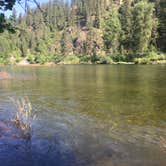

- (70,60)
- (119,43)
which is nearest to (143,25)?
(119,43)

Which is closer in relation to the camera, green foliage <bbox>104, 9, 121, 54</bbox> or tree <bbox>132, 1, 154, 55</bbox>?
tree <bbox>132, 1, 154, 55</bbox>

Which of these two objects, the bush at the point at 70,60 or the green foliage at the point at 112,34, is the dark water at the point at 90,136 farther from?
the bush at the point at 70,60

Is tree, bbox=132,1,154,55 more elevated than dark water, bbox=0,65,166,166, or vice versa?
tree, bbox=132,1,154,55

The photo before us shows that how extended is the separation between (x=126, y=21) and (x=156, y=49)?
59.7 ft

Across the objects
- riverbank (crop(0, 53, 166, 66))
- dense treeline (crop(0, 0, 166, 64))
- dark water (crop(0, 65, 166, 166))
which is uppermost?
dense treeline (crop(0, 0, 166, 64))

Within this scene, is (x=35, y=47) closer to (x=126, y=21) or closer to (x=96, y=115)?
(x=126, y=21)

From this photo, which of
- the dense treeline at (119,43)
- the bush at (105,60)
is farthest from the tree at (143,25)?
the bush at (105,60)

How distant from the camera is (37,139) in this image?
13.0m

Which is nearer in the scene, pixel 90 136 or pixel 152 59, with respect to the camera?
pixel 90 136

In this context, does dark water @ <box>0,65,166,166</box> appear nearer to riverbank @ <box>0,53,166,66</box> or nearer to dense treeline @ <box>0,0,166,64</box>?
dense treeline @ <box>0,0,166,64</box>

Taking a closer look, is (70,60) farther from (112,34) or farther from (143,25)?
(143,25)

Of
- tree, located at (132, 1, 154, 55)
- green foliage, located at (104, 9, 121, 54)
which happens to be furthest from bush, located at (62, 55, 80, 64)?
tree, located at (132, 1, 154, 55)

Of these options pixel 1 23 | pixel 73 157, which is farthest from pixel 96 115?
pixel 1 23

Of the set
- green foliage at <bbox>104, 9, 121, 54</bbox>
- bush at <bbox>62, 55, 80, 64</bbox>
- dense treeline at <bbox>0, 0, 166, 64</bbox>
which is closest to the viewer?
dense treeline at <bbox>0, 0, 166, 64</bbox>
